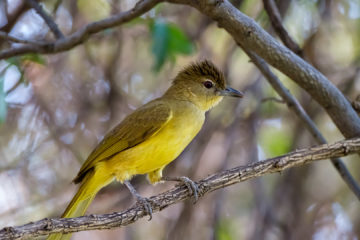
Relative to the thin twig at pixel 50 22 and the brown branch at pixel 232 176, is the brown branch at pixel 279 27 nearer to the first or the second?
the brown branch at pixel 232 176

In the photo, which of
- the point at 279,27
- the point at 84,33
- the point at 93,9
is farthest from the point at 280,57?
the point at 93,9

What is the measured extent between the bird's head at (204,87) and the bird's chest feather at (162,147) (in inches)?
20.6

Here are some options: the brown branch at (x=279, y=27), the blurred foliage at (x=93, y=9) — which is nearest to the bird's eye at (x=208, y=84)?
the brown branch at (x=279, y=27)

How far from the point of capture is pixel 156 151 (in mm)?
3742

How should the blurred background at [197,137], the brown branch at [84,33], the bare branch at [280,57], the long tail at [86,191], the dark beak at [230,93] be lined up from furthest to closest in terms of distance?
the blurred background at [197,137]
the dark beak at [230,93]
the long tail at [86,191]
the brown branch at [84,33]
the bare branch at [280,57]

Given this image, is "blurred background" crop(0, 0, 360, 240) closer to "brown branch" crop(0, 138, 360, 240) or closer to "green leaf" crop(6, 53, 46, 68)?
"green leaf" crop(6, 53, 46, 68)

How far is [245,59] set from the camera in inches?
223

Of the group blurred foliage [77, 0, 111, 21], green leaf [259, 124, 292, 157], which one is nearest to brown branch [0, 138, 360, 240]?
green leaf [259, 124, 292, 157]

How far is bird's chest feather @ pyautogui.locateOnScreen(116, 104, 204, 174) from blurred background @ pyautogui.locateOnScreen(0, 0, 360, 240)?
0.92m

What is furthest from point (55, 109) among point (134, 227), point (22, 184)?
point (134, 227)

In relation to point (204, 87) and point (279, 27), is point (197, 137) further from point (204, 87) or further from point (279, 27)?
point (279, 27)

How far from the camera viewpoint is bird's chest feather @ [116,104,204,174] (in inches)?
147

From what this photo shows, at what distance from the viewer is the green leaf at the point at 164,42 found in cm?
395

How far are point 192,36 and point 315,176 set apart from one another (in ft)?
6.44
